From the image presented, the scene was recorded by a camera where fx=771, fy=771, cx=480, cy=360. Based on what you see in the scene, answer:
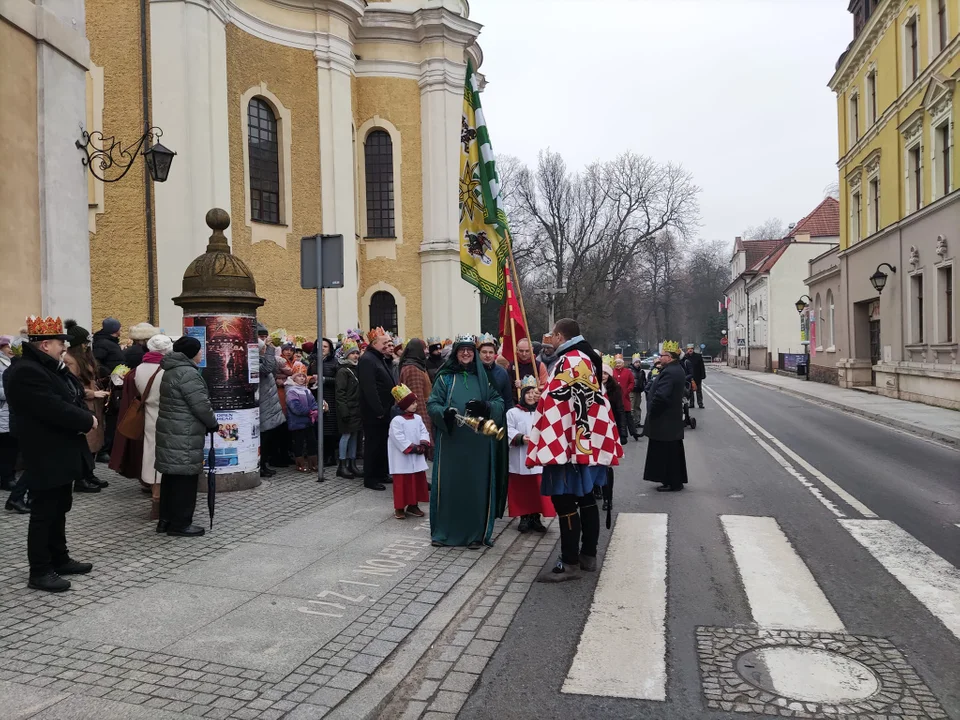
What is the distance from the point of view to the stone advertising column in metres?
8.80

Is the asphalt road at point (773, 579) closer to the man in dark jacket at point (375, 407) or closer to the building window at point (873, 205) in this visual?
the man in dark jacket at point (375, 407)

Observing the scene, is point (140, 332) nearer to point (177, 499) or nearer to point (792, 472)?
point (177, 499)

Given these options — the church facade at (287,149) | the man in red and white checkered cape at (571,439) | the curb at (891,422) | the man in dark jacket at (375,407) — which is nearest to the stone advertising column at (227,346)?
the man in dark jacket at (375,407)

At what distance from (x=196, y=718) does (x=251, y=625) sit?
1.18 m

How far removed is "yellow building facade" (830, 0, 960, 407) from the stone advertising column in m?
18.3

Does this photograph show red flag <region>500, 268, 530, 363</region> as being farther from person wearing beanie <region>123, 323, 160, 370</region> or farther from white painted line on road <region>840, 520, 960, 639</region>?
person wearing beanie <region>123, 323, 160, 370</region>

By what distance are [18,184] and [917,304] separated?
77.8 feet

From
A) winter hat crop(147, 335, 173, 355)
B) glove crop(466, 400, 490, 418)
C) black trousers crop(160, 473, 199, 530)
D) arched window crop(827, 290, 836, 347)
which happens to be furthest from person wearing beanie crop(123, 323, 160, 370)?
arched window crop(827, 290, 836, 347)

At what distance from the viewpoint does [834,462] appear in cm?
1199

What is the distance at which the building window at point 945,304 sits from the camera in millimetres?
20922

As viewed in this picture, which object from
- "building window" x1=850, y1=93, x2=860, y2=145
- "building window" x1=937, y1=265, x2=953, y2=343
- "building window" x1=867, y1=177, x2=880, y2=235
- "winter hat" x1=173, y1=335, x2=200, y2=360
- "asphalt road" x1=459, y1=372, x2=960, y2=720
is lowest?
"asphalt road" x1=459, y1=372, x2=960, y2=720

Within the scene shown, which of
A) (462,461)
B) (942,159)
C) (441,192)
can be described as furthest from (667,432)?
(441,192)

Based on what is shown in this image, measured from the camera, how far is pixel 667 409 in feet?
31.5

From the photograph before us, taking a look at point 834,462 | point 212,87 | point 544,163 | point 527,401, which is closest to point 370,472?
point 527,401
